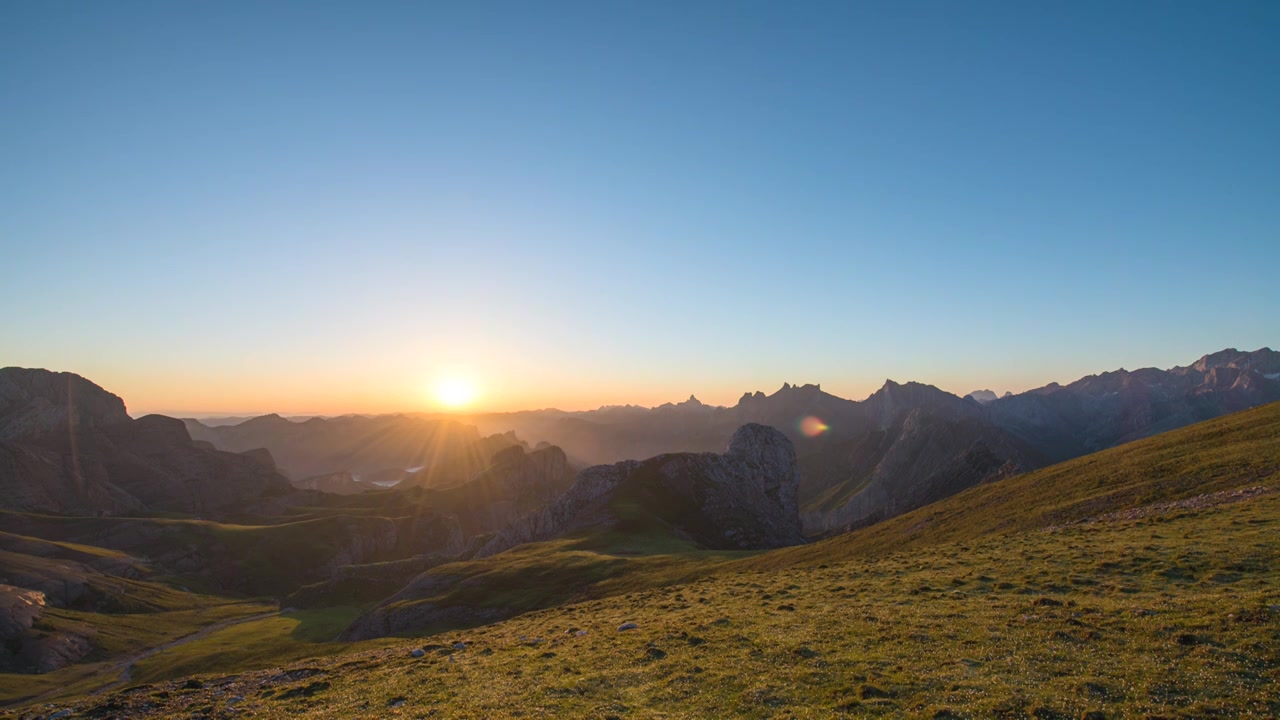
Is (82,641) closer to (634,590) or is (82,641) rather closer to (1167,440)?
(634,590)

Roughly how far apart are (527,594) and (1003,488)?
6344 centimetres

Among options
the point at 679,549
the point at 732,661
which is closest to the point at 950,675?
the point at 732,661

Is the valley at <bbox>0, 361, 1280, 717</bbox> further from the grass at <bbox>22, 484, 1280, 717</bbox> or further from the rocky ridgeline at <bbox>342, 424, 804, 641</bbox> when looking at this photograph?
the rocky ridgeline at <bbox>342, 424, 804, 641</bbox>

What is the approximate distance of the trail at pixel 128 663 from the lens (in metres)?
80.8

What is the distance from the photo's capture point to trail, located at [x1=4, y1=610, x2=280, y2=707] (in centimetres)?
8075

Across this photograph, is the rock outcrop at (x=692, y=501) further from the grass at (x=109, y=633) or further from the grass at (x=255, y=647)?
the grass at (x=109, y=633)

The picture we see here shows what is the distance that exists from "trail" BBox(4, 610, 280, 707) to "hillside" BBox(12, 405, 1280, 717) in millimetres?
69669

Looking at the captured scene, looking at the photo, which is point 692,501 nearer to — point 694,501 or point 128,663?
point 694,501

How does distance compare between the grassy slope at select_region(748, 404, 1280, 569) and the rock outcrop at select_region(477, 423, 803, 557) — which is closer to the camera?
the grassy slope at select_region(748, 404, 1280, 569)

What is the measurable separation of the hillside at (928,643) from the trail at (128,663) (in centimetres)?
6967

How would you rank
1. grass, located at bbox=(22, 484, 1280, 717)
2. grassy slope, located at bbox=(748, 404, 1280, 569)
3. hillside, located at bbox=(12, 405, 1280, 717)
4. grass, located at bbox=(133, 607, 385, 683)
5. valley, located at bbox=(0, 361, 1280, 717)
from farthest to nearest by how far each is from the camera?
grass, located at bbox=(133, 607, 385, 683)
grassy slope, located at bbox=(748, 404, 1280, 569)
valley, located at bbox=(0, 361, 1280, 717)
hillside, located at bbox=(12, 405, 1280, 717)
grass, located at bbox=(22, 484, 1280, 717)

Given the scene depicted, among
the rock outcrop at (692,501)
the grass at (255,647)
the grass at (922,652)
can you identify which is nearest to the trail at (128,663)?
the grass at (255,647)

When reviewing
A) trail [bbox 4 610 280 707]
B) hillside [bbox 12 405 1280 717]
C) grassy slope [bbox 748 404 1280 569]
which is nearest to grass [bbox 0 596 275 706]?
trail [bbox 4 610 280 707]

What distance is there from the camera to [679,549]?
347 ft
